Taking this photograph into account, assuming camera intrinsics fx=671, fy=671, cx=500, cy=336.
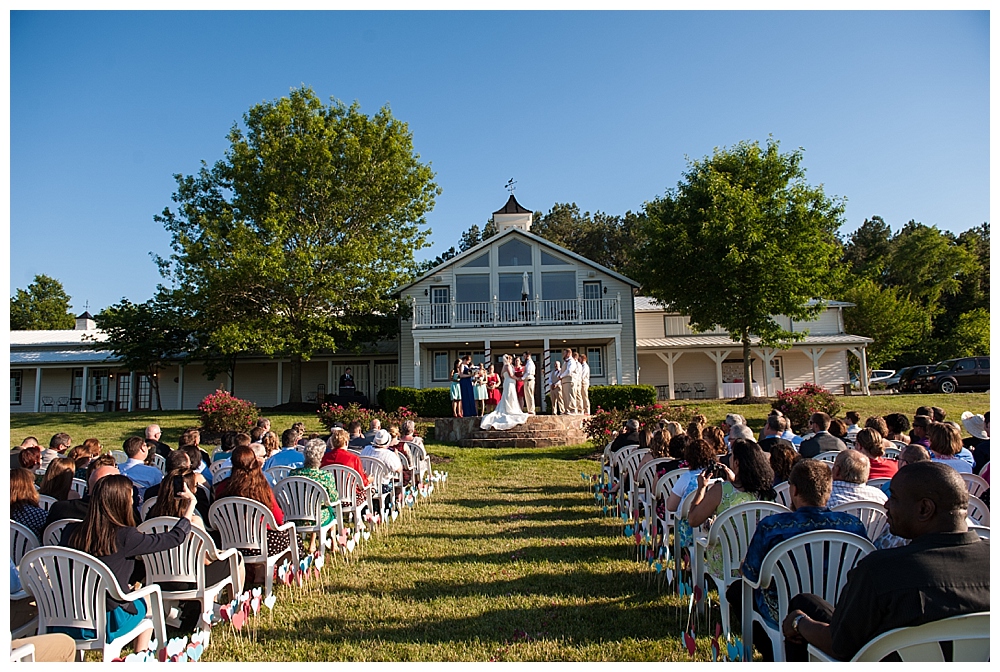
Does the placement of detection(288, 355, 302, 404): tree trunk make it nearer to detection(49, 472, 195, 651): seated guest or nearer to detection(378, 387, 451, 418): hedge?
detection(378, 387, 451, 418): hedge

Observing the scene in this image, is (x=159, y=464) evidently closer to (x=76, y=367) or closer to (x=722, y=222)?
(x=722, y=222)

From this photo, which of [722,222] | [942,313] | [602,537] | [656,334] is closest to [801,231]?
[722,222]

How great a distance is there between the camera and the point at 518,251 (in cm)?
2459

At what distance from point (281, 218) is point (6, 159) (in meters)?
20.3

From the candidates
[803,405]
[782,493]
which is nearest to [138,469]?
[782,493]

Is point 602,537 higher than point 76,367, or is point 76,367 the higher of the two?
point 76,367

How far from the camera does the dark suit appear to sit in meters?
6.29

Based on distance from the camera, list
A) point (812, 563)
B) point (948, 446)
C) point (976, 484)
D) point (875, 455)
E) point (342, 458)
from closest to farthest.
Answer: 1. point (812, 563)
2. point (976, 484)
3. point (875, 455)
4. point (948, 446)
5. point (342, 458)

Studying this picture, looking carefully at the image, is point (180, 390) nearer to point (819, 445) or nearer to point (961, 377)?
point (819, 445)

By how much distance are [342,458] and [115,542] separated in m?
3.16

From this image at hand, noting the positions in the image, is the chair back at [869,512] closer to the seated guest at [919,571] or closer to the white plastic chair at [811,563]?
the white plastic chair at [811,563]

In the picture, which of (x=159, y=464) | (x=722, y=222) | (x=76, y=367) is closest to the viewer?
(x=159, y=464)

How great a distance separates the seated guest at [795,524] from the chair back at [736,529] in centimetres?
36

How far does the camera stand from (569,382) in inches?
666
